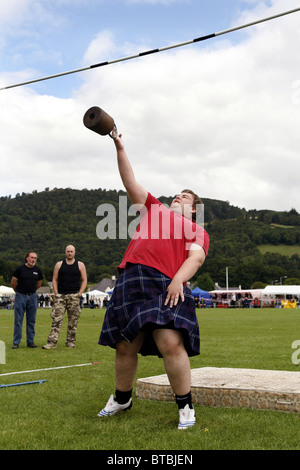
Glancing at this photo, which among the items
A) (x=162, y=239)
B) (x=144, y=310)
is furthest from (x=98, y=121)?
(x=144, y=310)

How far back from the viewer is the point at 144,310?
3.63 meters

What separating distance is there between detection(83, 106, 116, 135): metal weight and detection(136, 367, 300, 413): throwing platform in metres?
2.34

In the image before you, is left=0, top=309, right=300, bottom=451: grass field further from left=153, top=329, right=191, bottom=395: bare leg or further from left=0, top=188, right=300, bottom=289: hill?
left=0, top=188, right=300, bottom=289: hill

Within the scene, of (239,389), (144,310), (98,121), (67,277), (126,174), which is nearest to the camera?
(98,121)

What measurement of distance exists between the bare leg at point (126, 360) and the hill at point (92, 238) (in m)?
70.9

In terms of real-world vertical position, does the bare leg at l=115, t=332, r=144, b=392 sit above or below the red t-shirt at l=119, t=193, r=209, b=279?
below

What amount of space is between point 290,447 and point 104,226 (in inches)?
80.1

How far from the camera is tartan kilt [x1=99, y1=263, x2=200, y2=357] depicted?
3.62 meters

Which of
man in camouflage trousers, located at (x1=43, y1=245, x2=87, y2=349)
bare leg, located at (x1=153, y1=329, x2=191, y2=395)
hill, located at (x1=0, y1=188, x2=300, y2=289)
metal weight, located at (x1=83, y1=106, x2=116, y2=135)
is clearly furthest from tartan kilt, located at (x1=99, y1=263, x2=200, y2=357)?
hill, located at (x1=0, y1=188, x2=300, y2=289)

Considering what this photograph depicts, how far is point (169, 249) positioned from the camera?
385cm

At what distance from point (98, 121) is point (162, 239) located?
3.30 ft

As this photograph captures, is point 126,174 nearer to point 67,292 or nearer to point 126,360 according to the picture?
point 126,360

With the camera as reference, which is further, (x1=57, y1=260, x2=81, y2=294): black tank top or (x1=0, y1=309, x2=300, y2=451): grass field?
(x1=57, y1=260, x2=81, y2=294): black tank top

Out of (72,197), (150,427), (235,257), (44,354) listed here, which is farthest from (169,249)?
(72,197)
